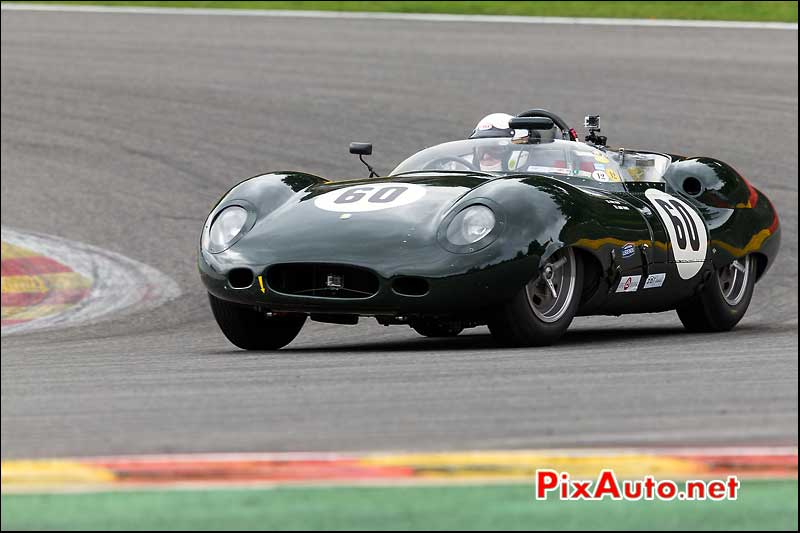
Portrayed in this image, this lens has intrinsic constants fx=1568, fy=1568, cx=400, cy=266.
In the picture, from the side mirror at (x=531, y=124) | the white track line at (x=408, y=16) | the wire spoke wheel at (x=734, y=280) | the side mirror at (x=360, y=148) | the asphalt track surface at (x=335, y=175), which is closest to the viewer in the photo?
the asphalt track surface at (x=335, y=175)

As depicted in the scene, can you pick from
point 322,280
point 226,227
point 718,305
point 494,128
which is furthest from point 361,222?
point 718,305

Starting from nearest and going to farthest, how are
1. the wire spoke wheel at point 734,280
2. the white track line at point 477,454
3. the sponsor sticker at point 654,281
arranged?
1. the white track line at point 477,454
2. the sponsor sticker at point 654,281
3. the wire spoke wheel at point 734,280

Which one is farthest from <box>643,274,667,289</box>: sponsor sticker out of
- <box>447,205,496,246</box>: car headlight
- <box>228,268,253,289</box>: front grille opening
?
<box>228,268,253,289</box>: front grille opening

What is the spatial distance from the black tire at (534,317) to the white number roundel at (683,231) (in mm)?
1001

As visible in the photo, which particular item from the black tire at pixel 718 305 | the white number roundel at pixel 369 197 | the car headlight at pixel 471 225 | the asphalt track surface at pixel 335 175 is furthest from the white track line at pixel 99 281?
the black tire at pixel 718 305

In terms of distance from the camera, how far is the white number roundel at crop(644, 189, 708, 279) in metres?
7.83

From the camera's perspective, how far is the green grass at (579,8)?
23344 millimetres

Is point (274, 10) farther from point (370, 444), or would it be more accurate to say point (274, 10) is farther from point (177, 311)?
point (370, 444)

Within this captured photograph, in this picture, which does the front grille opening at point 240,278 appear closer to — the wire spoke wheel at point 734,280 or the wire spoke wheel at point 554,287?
the wire spoke wheel at point 554,287

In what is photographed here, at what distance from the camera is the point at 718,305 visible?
27.6 feet

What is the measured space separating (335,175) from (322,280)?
26.8 feet

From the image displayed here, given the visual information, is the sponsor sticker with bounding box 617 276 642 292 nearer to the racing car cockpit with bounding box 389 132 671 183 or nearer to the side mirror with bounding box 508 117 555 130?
the racing car cockpit with bounding box 389 132 671 183

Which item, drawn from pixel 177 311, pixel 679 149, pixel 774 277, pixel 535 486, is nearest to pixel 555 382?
pixel 535 486

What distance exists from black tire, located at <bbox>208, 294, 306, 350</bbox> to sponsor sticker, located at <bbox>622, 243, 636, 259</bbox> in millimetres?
1517
